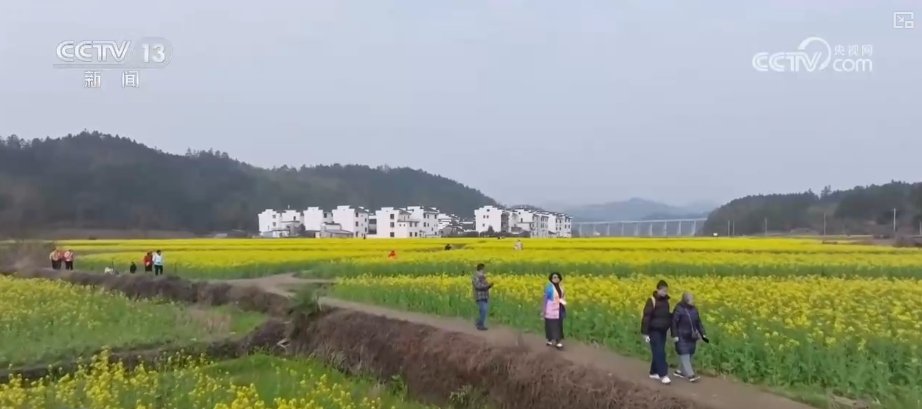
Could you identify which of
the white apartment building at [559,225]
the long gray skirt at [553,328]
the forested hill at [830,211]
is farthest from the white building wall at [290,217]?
the long gray skirt at [553,328]

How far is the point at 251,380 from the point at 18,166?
7523 cm

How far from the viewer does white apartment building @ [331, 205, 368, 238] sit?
10088 centimetres

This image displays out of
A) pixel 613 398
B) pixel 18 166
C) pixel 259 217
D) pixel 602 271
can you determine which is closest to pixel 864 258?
pixel 602 271

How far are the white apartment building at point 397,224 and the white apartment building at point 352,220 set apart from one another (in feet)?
11.5

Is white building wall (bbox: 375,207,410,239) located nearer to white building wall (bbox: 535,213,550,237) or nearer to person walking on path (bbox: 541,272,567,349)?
white building wall (bbox: 535,213,550,237)

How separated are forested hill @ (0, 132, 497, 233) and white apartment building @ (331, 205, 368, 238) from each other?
39.4ft

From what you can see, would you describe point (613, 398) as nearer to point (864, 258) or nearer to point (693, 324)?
point (693, 324)

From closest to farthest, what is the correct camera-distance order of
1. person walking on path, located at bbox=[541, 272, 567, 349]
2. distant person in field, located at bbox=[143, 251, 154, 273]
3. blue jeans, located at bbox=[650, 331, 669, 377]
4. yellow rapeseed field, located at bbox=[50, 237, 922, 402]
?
1. yellow rapeseed field, located at bbox=[50, 237, 922, 402]
2. blue jeans, located at bbox=[650, 331, 669, 377]
3. person walking on path, located at bbox=[541, 272, 567, 349]
4. distant person in field, located at bbox=[143, 251, 154, 273]

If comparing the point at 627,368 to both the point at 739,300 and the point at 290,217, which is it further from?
the point at 290,217

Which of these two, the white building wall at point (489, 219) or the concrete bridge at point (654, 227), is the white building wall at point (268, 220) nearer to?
the white building wall at point (489, 219)

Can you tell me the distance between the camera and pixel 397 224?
97.0 meters

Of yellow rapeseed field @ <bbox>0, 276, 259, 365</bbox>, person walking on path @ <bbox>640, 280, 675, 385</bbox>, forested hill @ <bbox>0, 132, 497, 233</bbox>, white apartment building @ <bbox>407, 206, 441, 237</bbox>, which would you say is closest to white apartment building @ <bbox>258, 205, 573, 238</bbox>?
white apartment building @ <bbox>407, 206, 441, 237</bbox>

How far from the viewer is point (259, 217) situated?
102875 mm

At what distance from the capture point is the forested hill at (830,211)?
69875 millimetres
